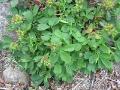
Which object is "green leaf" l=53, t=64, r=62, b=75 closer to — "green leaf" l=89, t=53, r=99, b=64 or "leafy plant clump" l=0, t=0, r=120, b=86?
"leafy plant clump" l=0, t=0, r=120, b=86

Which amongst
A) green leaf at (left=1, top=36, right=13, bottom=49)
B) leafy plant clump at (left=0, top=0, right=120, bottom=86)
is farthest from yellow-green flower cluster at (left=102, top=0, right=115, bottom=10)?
green leaf at (left=1, top=36, right=13, bottom=49)

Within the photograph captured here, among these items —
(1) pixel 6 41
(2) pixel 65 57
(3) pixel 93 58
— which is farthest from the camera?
(1) pixel 6 41

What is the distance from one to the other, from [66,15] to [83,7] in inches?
6.4

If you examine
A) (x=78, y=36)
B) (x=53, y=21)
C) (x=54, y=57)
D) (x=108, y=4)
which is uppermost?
(x=108, y=4)

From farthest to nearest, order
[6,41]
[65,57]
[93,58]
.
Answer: [6,41] → [93,58] → [65,57]

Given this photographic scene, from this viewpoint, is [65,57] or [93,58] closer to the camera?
[65,57]

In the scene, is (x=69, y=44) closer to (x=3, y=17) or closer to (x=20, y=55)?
(x=20, y=55)

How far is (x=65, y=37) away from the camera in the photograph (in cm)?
228

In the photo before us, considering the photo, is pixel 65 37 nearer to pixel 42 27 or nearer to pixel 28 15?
pixel 42 27

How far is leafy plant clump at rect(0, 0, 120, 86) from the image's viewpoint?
2.29 m

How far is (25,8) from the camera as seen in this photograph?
253cm

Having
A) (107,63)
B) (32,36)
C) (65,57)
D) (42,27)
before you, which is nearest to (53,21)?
(42,27)

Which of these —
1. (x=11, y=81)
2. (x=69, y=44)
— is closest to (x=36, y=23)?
(x=69, y=44)

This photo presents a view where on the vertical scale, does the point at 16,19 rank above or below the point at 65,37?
above
